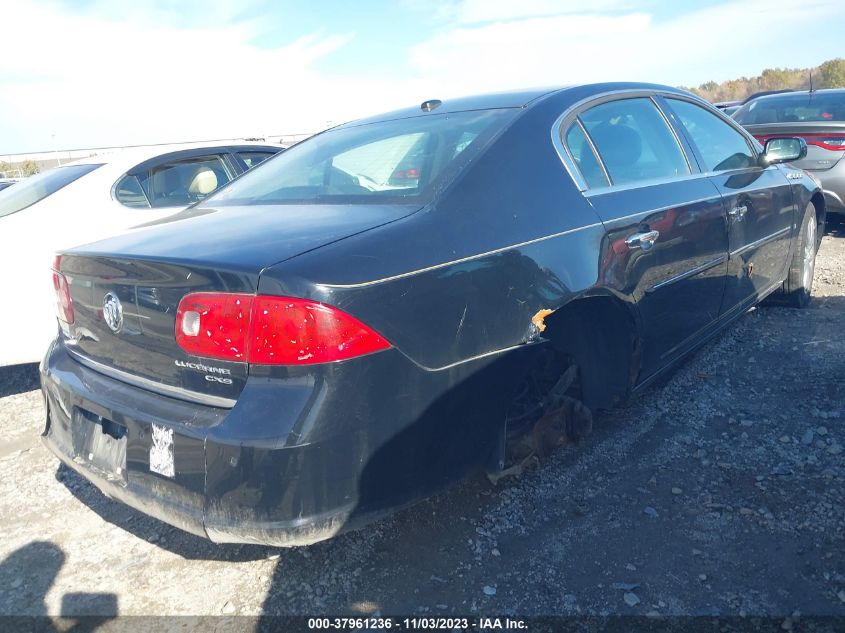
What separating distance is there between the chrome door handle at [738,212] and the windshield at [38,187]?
410 cm

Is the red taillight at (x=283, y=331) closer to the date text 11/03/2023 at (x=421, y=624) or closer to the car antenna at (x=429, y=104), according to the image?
the date text 11/03/2023 at (x=421, y=624)

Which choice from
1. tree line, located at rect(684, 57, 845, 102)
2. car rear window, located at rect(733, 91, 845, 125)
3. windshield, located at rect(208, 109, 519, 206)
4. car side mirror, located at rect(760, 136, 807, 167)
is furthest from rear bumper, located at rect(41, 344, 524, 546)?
tree line, located at rect(684, 57, 845, 102)

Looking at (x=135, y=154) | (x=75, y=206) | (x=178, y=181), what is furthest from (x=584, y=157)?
Result: (x=135, y=154)

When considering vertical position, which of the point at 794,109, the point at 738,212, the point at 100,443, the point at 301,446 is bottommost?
the point at 100,443

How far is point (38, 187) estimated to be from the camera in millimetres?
4691

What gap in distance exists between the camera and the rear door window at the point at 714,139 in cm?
372

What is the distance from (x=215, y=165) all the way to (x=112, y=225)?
3.78 ft

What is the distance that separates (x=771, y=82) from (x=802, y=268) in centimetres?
4217

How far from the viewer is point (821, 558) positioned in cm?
232

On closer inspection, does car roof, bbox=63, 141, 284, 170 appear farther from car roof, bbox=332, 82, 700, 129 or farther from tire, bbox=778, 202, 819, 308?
tire, bbox=778, 202, 819, 308

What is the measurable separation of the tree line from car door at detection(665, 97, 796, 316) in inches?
1375

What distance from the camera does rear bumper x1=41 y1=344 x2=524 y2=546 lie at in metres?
1.86

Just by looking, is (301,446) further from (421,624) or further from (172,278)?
(421,624)

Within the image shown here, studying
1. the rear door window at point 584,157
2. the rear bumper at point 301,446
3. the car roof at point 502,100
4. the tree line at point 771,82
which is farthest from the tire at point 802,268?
the tree line at point 771,82
